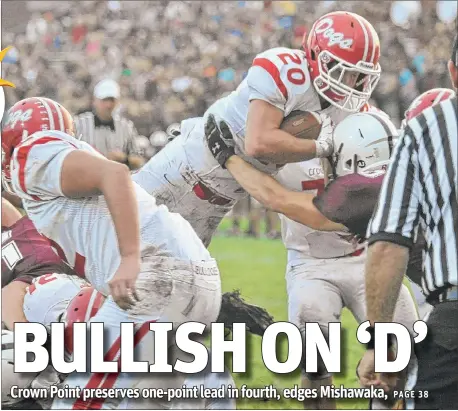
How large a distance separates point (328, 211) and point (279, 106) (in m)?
0.53

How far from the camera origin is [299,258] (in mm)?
3135

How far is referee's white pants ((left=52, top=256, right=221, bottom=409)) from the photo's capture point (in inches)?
89.4

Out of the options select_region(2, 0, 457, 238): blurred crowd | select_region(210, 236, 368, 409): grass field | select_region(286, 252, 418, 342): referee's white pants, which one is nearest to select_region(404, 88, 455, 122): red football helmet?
select_region(286, 252, 418, 342): referee's white pants

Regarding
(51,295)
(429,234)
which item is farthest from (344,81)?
(429,234)

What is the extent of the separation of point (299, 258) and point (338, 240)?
14cm

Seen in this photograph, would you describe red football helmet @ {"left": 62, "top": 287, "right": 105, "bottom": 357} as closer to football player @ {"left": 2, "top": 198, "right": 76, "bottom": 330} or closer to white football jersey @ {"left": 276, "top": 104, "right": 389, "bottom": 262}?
football player @ {"left": 2, "top": 198, "right": 76, "bottom": 330}

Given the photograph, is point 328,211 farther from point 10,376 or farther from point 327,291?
point 10,376

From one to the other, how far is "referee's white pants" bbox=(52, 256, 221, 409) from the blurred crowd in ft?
14.9

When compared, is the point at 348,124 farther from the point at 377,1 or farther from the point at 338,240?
the point at 377,1

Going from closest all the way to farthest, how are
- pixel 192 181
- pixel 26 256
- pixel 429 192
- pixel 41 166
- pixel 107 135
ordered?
pixel 429 192
pixel 41 166
pixel 26 256
pixel 192 181
pixel 107 135

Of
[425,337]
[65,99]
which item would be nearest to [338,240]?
[425,337]

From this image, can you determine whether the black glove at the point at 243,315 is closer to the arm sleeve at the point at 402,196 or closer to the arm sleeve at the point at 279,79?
the arm sleeve at the point at 279,79

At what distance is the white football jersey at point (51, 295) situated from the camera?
276cm

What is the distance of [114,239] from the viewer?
230 centimetres
